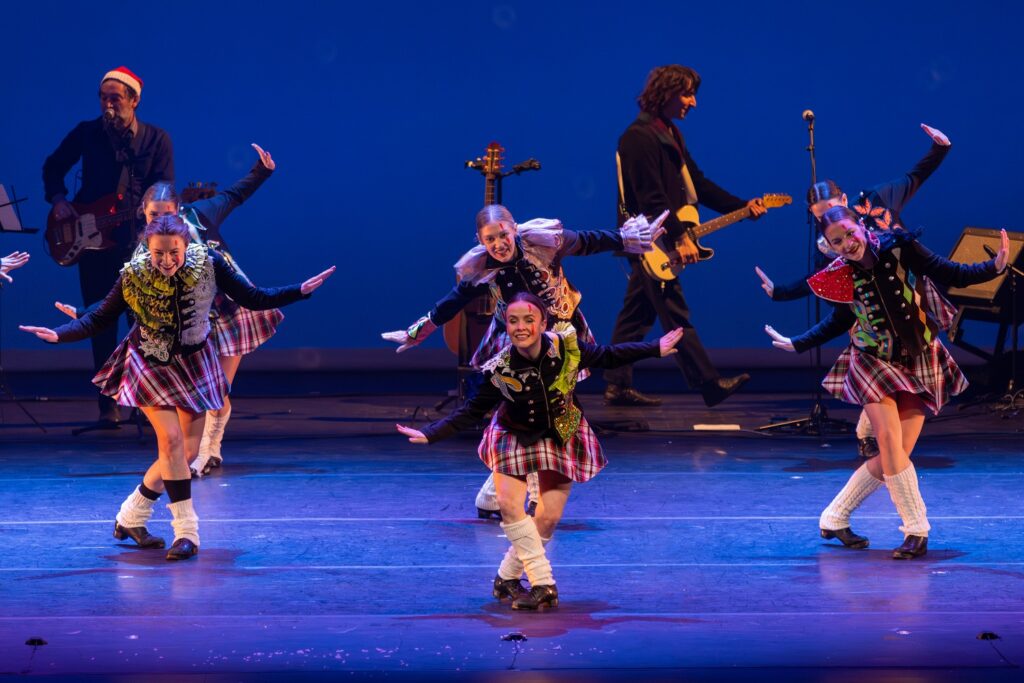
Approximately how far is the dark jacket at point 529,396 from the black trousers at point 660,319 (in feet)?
13.4

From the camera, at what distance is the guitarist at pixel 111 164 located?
8211 millimetres

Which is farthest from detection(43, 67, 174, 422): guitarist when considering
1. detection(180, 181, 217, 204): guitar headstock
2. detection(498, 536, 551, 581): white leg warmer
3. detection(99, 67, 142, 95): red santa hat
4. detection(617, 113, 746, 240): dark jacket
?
detection(498, 536, 551, 581): white leg warmer

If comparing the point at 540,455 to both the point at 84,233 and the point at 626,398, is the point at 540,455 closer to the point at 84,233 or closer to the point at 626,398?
the point at 84,233

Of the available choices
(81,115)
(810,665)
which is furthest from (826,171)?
(810,665)

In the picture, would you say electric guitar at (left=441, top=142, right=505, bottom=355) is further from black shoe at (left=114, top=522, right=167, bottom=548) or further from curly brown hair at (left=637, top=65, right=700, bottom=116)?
black shoe at (left=114, top=522, right=167, bottom=548)

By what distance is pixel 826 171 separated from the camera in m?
11.4

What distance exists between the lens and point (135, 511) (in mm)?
5379

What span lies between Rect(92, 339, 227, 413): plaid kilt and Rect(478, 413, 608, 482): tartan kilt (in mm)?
1195

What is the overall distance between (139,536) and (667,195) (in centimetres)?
445

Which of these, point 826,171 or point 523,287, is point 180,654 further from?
point 826,171

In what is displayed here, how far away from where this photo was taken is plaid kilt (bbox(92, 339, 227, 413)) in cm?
521

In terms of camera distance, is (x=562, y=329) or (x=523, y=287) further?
(x=523, y=287)

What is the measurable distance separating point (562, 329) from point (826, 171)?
7.20 m

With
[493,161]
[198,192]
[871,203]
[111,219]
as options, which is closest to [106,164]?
[111,219]
